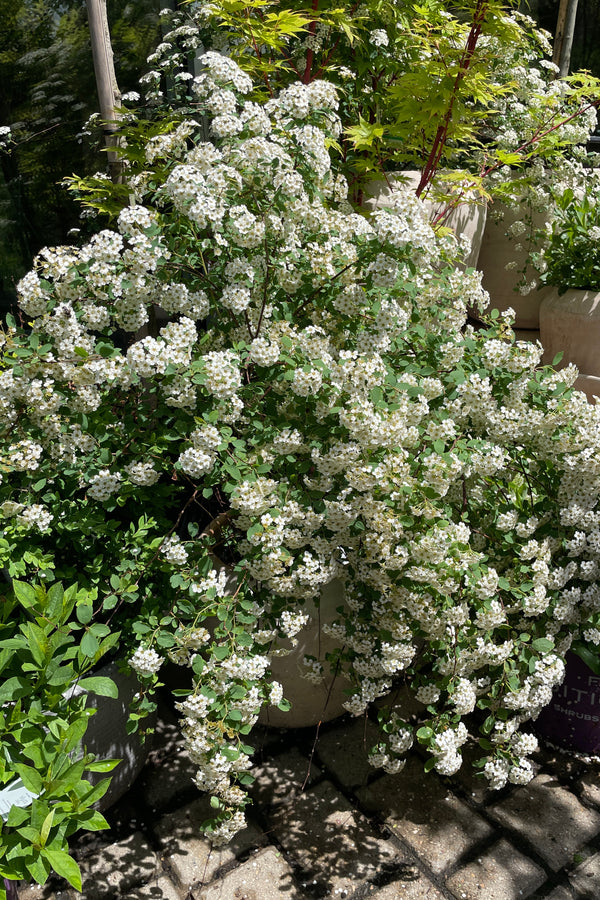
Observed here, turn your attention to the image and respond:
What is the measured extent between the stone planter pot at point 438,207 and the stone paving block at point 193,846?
7.45 feet

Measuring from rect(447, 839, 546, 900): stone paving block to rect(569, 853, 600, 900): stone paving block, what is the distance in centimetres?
9

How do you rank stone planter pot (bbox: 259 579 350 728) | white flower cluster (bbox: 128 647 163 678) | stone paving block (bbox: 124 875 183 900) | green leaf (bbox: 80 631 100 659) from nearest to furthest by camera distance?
1. green leaf (bbox: 80 631 100 659)
2. white flower cluster (bbox: 128 647 163 678)
3. stone paving block (bbox: 124 875 183 900)
4. stone planter pot (bbox: 259 579 350 728)

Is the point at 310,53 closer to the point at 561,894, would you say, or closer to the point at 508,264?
the point at 508,264

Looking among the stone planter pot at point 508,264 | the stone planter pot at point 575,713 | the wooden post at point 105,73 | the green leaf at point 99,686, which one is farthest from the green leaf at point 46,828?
the stone planter pot at point 508,264

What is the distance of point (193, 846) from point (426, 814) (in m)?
0.69

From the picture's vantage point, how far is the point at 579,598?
2211 mm

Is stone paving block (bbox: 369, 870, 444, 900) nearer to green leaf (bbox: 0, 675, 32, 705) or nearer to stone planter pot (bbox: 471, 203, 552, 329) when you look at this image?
green leaf (bbox: 0, 675, 32, 705)

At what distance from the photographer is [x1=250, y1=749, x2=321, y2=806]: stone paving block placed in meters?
2.34

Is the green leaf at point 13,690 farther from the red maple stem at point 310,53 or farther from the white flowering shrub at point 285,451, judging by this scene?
the red maple stem at point 310,53

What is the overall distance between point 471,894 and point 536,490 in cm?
112

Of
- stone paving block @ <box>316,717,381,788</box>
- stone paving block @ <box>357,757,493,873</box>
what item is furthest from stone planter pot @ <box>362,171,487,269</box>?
stone paving block @ <box>357,757,493,873</box>

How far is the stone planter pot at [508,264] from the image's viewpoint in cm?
397

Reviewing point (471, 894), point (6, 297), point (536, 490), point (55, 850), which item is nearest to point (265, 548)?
point (55, 850)

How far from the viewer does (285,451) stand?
193 centimetres
